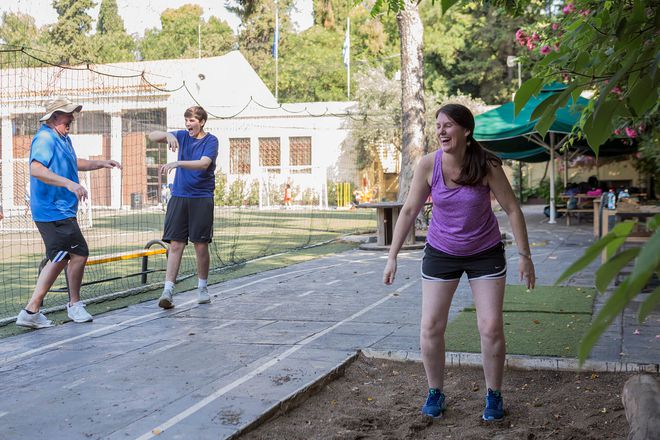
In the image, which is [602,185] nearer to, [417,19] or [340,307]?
[417,19]

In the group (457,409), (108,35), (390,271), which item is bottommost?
(457,409)

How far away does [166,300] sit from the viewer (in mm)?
8062

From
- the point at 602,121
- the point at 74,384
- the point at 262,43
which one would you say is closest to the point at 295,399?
the point at 74,384

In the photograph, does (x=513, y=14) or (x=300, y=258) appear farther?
(x=300, y=258)

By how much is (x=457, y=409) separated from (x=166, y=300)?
4146 millimetres

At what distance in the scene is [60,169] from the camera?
283 inches

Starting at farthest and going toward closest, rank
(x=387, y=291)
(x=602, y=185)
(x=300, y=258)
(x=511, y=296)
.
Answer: (x=602, y=185), (x=300, y=258), (x=387, y=291), (x=511, y=296)

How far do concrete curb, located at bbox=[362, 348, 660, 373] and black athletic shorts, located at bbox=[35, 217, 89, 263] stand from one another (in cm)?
312

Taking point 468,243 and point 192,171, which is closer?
point 468,243

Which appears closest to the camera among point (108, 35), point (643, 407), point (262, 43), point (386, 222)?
point (643, 407)

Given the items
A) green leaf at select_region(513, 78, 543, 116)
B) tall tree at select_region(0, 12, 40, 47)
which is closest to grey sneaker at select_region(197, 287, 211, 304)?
green leaf at select_region(513, 78, 543, 116)

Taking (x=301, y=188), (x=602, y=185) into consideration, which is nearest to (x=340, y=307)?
(x=602, y=185)

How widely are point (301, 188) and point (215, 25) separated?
1366 inches

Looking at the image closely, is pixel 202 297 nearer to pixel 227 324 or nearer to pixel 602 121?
pixel 227 324
